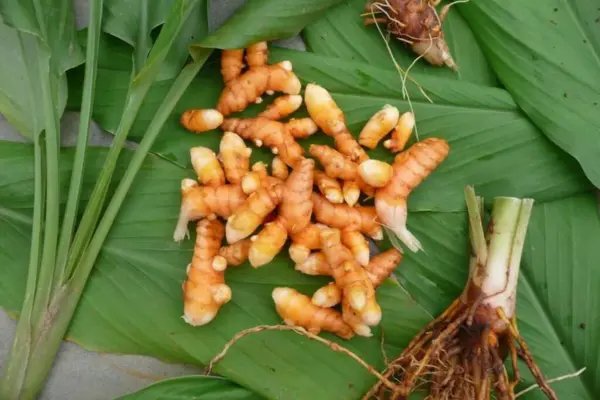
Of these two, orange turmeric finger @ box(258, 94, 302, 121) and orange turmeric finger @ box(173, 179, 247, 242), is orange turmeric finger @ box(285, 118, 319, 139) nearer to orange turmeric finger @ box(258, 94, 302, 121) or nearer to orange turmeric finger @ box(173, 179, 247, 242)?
orange turmeric finger @ box(258, 94, 302, 121)

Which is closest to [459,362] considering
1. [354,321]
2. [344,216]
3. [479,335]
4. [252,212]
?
[479,335]

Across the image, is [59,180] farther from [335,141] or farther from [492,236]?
[492,236]

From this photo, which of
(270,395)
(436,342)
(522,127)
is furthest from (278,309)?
(522,127)

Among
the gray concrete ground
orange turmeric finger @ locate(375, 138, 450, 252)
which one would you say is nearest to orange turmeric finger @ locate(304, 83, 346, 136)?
orange turmeric finger @ locate(375, 138, 450, 252)

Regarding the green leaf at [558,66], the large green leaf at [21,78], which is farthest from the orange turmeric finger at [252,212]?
the green leaf at [558,66]

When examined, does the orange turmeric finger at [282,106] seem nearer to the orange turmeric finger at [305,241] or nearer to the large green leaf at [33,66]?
the orange turmeric finger at [305,241]

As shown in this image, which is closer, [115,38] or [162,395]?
[162,395]
